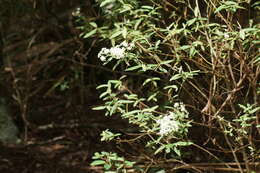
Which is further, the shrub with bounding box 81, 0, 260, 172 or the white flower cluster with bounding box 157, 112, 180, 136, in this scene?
the shrub with bounding box 81, 0, 260, 172

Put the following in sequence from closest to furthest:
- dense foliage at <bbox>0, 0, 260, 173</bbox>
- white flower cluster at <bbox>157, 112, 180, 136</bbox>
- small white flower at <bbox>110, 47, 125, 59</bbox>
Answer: white flower cluster at <bbox>157, 112, 180, 136</bbox> < small white flower at <bbox>110, 47, 125, 59</bbox> < dense foliage at <bbox>0, 0, 260, 173</bbox>

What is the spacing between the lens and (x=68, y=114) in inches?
230

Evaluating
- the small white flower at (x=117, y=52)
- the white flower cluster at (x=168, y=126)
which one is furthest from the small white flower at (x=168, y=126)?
the small white flower at (x=117, y=52)

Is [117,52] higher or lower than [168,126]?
higher

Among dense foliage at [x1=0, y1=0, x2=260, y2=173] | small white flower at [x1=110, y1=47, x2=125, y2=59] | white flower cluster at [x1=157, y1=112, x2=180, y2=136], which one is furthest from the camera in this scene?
dense foliage at [x1=0, y1=0, x2=260, y2=173]

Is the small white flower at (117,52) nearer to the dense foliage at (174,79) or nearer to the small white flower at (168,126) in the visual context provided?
the dense foliage at (174,79)

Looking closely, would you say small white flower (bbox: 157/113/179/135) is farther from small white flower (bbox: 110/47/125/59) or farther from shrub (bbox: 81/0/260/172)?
small white flower (bbox: 110/47/125/59)

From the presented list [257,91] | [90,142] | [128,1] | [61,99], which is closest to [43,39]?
[61,99]

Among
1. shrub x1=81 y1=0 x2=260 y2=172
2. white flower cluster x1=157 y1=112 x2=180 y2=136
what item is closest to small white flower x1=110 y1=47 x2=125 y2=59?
shrub x1=81 y1=0 x2=260 y2=172

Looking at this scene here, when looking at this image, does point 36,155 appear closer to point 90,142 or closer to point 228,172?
point 90,142

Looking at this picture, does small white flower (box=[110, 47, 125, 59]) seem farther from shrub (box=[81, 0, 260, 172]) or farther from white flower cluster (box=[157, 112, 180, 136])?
white flower cluster (box=[157, 112, 180, 136])

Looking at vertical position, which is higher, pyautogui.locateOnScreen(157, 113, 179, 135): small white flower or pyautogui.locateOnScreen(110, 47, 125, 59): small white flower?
pyautogui.locateOnScreen(110, 47, 125, 59): small white flower

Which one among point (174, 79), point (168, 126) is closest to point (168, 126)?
point (168, 126)

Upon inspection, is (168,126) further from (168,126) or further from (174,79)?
(174,79)
